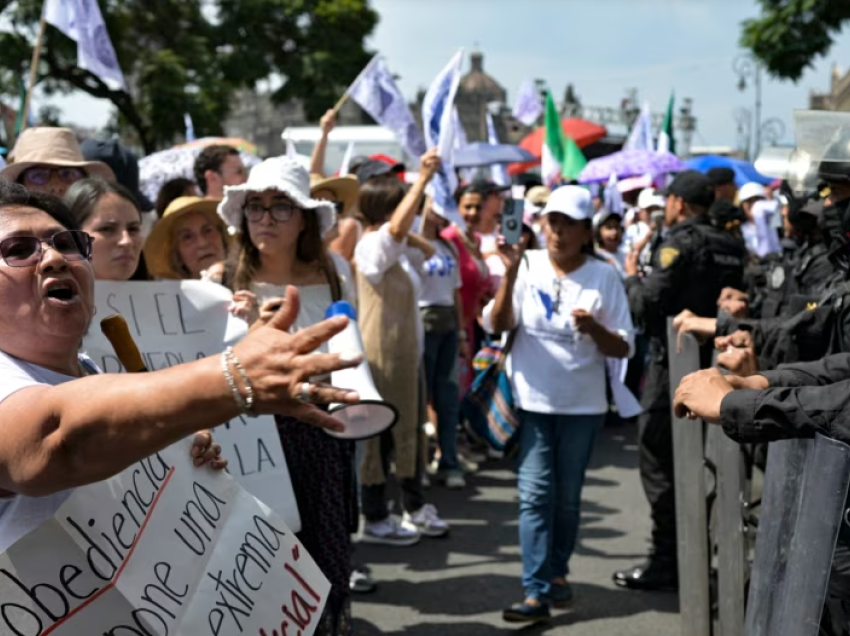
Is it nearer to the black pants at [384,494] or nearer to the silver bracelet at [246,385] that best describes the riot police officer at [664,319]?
the black pants at [384,494]

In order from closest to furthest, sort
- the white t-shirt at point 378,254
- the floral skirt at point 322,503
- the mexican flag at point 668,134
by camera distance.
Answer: the floral skirt at point 322,503
the white t-shirt at point 378,254
the mexican flag at point 668,134

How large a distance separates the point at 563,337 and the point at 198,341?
1.98 meters

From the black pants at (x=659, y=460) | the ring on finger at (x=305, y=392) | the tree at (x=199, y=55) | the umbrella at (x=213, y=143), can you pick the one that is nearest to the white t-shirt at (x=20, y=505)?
the ring on finger at (x=305, y=392)

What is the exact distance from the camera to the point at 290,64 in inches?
1609

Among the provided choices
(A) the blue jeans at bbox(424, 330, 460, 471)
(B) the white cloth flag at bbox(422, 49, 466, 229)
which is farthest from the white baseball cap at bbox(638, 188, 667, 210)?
(A) the blue jeans at bbox(424, 330, 460, 471)

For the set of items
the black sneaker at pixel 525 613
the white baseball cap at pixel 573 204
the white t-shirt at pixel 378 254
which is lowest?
the black sneaker at pixel 525 613

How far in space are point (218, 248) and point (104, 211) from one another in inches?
52.7

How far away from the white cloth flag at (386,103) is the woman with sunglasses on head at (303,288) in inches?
192

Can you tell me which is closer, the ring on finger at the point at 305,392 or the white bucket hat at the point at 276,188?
the ring on finger at the point at 305,392

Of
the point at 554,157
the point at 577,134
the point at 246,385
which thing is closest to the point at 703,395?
the point at 246,385

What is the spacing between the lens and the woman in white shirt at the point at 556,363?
5.02 metres

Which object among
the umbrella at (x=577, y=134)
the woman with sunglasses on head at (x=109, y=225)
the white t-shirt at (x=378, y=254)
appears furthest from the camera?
the umbrella at (x=577, y=134)

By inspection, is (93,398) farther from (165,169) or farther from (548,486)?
(165,169)

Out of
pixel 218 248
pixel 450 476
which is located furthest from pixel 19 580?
pixel 450 476
